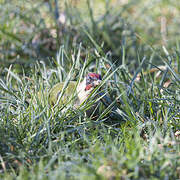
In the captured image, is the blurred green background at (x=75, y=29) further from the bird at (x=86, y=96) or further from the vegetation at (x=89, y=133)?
the bird at (x=86, y=96)

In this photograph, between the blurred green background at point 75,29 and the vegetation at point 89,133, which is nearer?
the vegetation at point 89,133

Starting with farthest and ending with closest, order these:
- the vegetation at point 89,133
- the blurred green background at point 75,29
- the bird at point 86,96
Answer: the blurred green background at point 75,29
the bird at point 86,96
the vegetation at point 89,133

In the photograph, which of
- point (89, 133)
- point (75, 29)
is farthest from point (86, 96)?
point (75, 29)

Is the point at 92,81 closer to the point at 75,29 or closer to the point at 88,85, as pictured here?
the point at 88,85

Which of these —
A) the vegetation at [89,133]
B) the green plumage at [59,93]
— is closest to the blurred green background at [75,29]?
the vegetation at [89,133]

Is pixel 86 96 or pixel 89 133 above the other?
pixel 86 96

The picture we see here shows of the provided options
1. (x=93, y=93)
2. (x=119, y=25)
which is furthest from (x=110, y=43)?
(x=93, y=93)

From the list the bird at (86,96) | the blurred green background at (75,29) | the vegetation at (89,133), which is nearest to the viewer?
the vegetation at (89,133)

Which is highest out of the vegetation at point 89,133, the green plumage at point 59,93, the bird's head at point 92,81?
the bird's head at point 92,81

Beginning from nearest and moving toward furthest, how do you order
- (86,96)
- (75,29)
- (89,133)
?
(89,133)
(86,96)
(75,29)

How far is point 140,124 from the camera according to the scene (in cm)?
183

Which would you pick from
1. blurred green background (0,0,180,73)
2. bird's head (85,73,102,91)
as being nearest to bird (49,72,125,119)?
bird's head (85,73,102,91)

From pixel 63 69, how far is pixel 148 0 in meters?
3.10

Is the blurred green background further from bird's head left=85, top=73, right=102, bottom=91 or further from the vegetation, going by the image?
bird's head left=85, top=73, right=102, bottom=91
